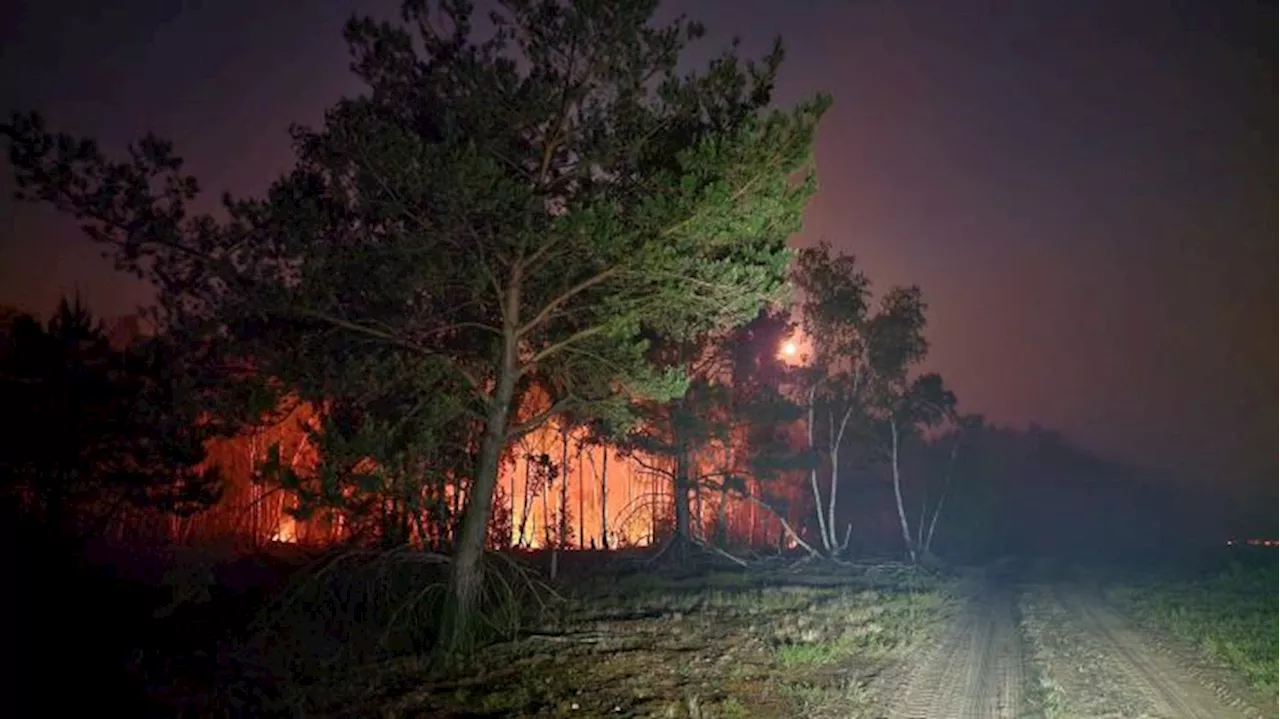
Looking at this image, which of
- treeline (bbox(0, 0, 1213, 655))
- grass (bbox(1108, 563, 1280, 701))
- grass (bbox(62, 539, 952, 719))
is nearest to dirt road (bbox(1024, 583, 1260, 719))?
grass (bbox(1108, 563, 1280, 701))

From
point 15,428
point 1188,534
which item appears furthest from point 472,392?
→ point 1188,534

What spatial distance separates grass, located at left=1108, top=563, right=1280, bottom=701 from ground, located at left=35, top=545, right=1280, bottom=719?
90mm

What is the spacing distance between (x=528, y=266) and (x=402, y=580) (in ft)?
22.7

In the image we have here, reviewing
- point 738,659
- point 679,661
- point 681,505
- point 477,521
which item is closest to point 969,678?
point 738,659

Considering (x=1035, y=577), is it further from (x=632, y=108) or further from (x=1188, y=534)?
(x=1188, y=534)

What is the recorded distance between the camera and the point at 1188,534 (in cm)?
10506

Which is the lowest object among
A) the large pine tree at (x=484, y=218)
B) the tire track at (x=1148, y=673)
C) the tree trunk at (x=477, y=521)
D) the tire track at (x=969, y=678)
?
the tire track at (x=1148, y=673)

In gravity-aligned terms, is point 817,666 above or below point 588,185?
below

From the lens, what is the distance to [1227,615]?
721 inches

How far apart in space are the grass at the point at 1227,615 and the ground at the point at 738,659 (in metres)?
0.09

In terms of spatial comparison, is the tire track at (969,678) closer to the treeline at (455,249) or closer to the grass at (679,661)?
the grass at (679,661)

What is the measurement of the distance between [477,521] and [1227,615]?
18245 millimetres

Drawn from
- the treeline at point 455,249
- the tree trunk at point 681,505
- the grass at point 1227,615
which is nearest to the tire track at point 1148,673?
the grass at point 1227,615

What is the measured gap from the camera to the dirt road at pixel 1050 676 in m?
9.72
